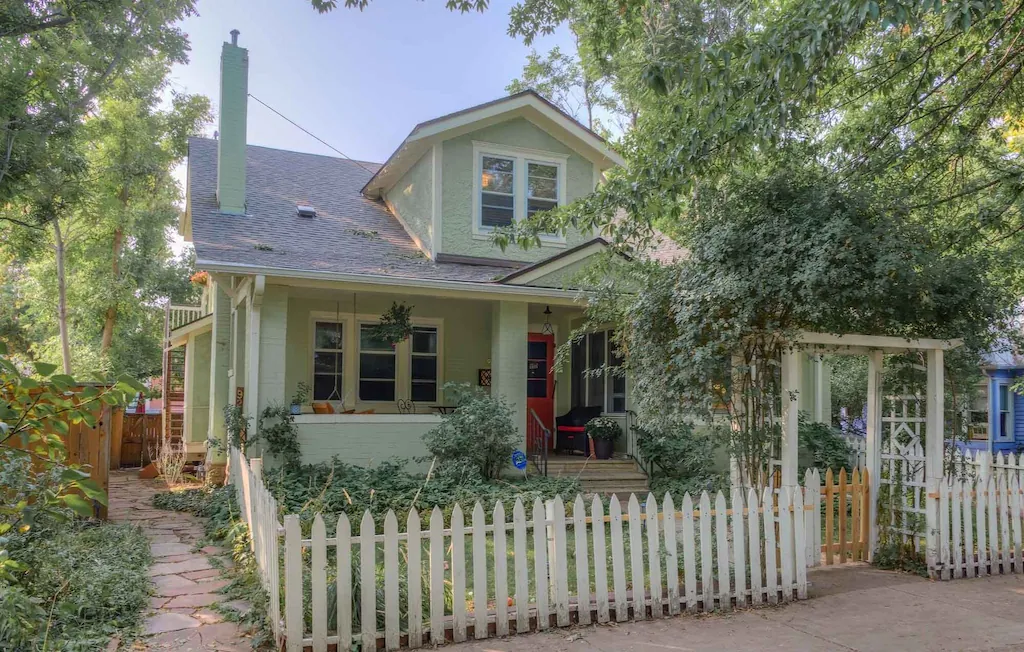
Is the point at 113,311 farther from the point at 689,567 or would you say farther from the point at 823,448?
the point at 689,567

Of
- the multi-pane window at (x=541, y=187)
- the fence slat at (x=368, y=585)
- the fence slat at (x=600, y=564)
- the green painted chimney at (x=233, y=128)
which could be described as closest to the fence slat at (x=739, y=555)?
the fence slat at (x=600, y=564)

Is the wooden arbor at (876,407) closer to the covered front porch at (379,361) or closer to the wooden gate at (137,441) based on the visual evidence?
the covered front porch at (379,361)

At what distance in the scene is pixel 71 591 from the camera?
202 inches

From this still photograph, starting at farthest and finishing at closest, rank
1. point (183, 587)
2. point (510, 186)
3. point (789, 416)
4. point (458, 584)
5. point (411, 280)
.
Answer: point (510, 186), point (411, 280), point (789, 416), point (183, 587), point (458, 584)

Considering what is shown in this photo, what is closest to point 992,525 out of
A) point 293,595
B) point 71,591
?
point 293,595

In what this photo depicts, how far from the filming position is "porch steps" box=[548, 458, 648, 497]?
1102cm

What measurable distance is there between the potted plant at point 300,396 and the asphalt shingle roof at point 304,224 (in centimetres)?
211

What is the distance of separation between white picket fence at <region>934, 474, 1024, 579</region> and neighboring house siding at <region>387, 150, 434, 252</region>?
29.3ft

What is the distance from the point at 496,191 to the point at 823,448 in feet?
24.3

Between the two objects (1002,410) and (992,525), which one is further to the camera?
(1002,410)

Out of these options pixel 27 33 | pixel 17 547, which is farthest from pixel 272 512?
pixel 27 33

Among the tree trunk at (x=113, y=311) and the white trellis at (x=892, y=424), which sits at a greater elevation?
the tree trunk at (x=113, y=311)

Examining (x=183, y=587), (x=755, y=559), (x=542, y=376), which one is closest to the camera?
(x=755, y=559)

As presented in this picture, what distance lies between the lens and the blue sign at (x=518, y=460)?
10898mm
